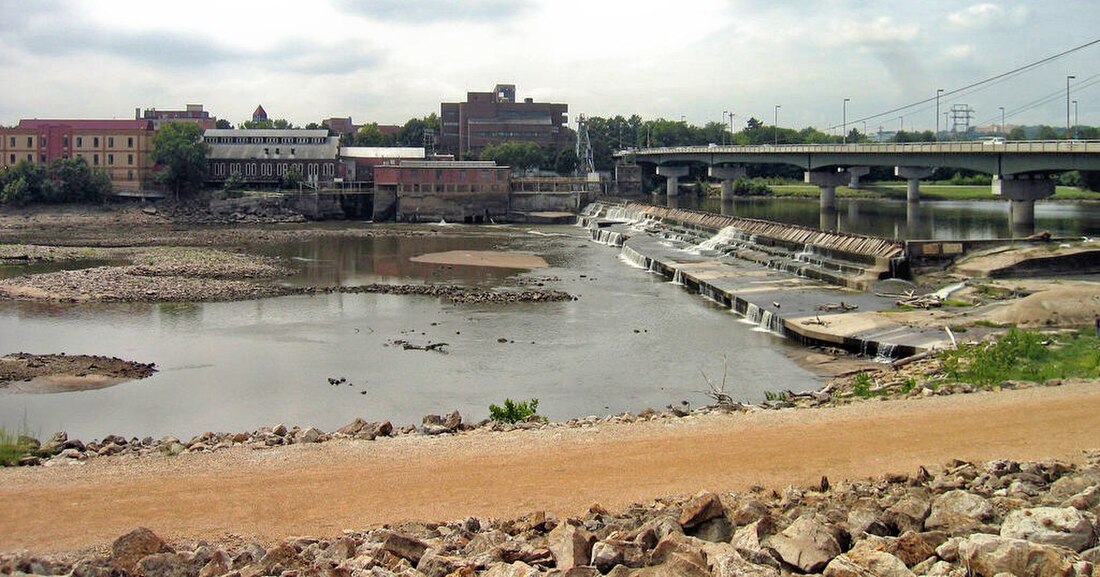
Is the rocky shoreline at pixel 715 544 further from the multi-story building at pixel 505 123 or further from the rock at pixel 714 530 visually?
the multi-story building at pixel 505 123

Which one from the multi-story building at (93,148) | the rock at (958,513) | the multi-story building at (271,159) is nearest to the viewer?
the rock at (958,513)

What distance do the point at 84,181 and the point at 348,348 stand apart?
80.5 metres

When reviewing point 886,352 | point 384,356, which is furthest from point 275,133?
point 886,352

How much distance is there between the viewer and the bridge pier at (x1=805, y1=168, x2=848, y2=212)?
332 feet

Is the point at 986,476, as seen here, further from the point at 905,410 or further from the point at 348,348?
the point at 348,348

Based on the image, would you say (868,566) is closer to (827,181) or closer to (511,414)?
(511,414)

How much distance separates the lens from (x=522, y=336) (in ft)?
134

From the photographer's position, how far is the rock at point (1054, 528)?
1312 cm

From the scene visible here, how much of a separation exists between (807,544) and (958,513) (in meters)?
2.58

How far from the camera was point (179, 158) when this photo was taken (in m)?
111

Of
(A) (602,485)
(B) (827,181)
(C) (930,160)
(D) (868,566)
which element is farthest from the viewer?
(B) (827,181)

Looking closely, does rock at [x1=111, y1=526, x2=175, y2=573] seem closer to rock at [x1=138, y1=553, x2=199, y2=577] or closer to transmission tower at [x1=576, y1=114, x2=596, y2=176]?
rock at [x1=138, y1=553, x2=199, y2=577]

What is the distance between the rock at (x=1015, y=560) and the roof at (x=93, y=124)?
118 meters

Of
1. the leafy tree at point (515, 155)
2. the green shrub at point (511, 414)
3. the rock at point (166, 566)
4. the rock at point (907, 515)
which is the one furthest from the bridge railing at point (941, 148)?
the rock at point (166, 566)
